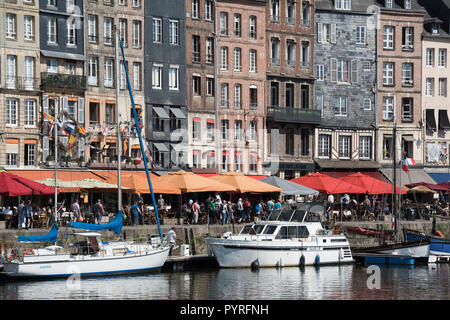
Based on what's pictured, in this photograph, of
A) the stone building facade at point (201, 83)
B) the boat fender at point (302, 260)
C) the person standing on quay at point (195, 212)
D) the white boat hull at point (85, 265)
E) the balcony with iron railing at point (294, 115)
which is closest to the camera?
the white boat hull at point (85, 265)

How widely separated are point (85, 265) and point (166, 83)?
26.2 m

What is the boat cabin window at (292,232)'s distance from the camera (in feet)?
157

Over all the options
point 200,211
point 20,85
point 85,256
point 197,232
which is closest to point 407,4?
point 200,211

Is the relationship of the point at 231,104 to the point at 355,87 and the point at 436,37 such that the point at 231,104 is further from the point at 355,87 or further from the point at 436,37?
the point at 436,37

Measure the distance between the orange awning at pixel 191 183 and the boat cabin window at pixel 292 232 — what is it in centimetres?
753

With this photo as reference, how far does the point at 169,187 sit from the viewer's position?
176 ft

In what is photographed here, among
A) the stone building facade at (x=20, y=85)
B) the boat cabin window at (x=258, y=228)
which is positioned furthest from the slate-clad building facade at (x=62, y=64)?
the boat cabin window at (x=258, y=228)

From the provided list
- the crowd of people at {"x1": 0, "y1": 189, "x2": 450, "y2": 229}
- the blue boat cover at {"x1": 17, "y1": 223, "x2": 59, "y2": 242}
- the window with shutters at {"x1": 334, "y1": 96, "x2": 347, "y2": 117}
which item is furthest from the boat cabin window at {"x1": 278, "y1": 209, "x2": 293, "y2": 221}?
the window with shutters at {"x1": 334, "y1": 96, "x2": 347, "y2": 117}

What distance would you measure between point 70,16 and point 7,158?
9.54 metres

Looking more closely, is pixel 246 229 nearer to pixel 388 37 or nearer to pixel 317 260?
pixel 317 260

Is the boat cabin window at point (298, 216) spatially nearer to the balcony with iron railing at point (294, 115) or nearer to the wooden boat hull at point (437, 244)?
the wooden boat hull at point (437, 244)

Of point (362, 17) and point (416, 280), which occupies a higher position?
point (362, 17)

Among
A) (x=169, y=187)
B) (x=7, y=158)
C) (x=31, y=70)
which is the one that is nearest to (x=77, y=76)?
(x=31, y=70)
